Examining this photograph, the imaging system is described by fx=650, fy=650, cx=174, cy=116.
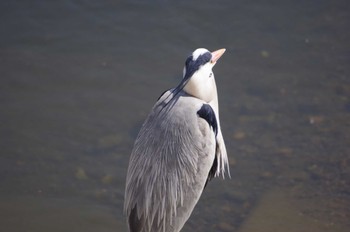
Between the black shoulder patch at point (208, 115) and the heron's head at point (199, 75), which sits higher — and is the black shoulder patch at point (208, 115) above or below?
below

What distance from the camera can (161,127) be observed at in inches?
174

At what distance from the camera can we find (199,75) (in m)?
4.51

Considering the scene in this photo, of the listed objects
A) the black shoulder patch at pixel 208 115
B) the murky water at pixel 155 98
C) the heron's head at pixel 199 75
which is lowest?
the murky water at pixel 155 98

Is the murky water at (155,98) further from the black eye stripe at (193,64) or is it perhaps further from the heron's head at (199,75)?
the black eye stripe at (193,64)

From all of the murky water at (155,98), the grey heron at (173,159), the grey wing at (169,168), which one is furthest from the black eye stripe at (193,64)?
the murky water at (155,98)

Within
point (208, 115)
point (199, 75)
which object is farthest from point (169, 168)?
point (199, 75)

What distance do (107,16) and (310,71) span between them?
2.50 meters

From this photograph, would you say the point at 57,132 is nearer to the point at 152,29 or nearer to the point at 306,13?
the point at 152,29

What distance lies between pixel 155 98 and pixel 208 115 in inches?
96.9

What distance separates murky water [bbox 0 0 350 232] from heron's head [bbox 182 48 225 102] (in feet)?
4.58

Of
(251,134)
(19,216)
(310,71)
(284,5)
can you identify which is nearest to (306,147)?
(251,134)

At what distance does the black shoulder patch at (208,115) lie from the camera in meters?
4.47

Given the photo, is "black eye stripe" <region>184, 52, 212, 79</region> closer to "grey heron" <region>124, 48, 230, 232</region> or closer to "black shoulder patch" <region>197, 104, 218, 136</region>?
"grey heron" <region>124, 48, 230, 232</region>

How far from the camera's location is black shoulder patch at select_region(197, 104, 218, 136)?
4.47 m
